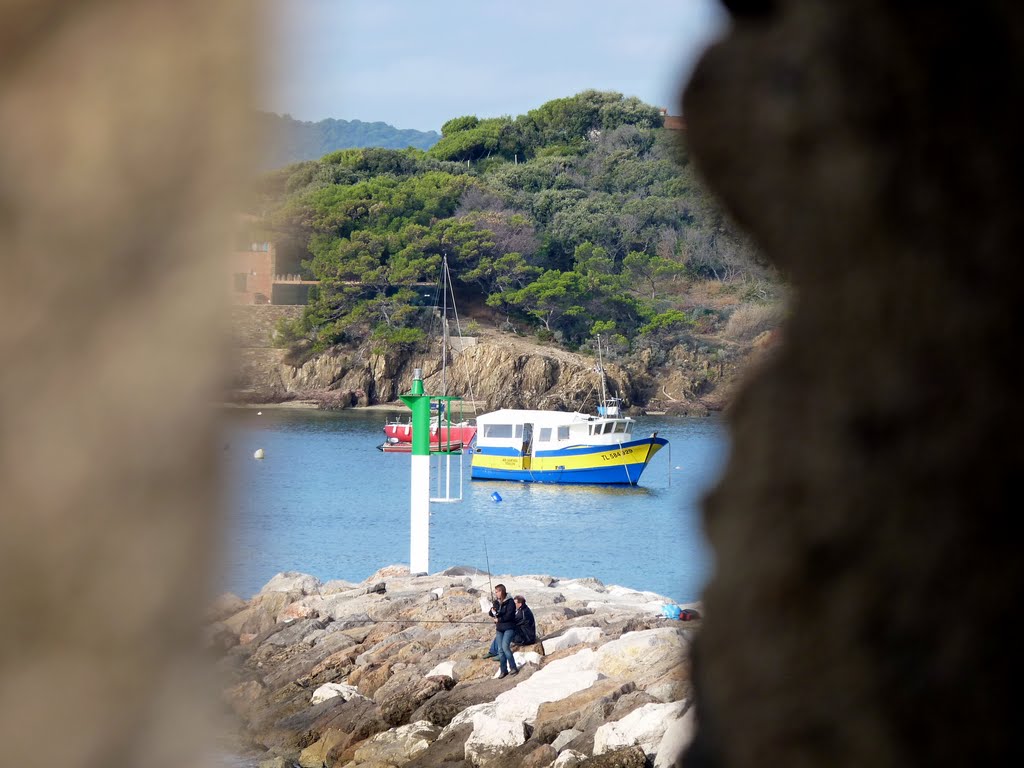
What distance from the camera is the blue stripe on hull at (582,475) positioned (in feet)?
148

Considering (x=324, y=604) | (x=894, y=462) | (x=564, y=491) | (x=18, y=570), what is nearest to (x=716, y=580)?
(x=894, y=462)

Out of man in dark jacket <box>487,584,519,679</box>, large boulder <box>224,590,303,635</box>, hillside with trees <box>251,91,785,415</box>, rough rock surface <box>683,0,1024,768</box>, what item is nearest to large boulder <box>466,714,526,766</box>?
man in dark jacket <box>487,584,519,679</box>

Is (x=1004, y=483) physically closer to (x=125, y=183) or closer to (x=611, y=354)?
(x=125, y=183)

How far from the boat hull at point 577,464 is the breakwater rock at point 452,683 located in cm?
2275

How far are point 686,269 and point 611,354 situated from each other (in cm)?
644

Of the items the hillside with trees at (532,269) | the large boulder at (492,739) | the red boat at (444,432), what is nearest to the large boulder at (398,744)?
the large boulder at (492,739)

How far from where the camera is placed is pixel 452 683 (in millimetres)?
15688

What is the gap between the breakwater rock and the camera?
12.5m

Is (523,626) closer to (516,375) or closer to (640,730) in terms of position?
(640,730)

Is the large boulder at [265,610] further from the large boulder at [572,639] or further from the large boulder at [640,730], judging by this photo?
the large boulder at [640,730]

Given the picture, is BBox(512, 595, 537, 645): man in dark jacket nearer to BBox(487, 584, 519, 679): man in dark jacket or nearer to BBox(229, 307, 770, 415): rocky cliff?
BBox(487, 584, 519, 679): man in dark jacket

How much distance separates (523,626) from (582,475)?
29952 mm

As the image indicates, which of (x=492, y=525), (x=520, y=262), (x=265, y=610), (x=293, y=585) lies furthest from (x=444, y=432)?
(x=265, y=610)

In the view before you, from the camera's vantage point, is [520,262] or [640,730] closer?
[640,730]
